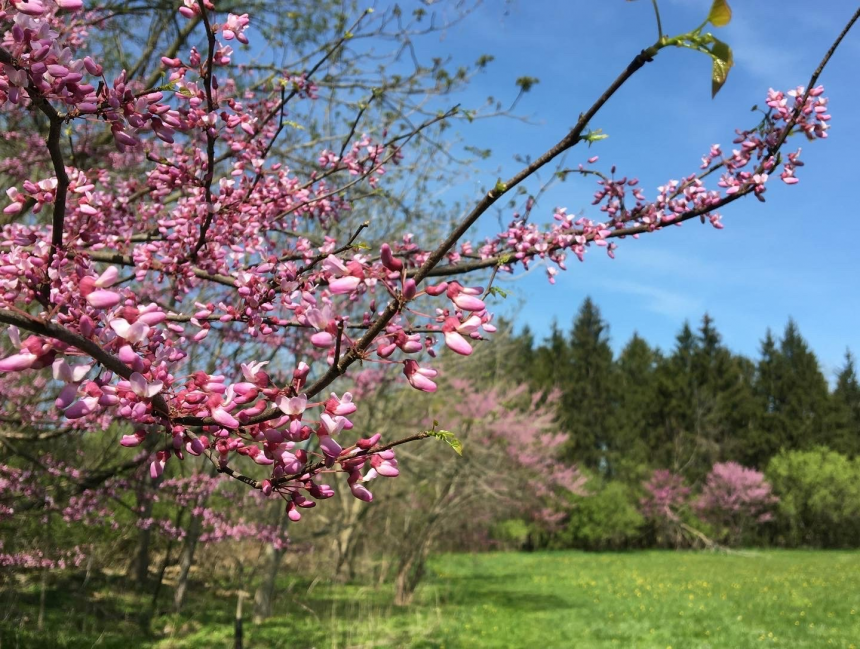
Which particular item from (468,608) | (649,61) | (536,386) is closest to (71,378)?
(649,61)

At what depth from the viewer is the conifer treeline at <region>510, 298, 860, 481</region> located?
38.2 metres

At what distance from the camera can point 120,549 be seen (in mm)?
13016

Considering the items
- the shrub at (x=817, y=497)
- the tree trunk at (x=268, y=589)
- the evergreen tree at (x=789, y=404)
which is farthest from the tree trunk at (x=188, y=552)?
the evergreen tree at (x=789, y=404)

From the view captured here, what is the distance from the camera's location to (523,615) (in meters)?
12.3

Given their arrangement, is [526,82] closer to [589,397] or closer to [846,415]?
[589,397]

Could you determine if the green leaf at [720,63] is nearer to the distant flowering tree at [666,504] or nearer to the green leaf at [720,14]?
the green leaf at [720,14]

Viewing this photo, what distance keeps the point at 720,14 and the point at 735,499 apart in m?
37.7

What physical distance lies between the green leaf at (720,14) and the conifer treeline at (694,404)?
35.6 m

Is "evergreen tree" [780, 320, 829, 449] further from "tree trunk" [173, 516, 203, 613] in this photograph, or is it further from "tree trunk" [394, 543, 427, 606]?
"tree trunk" [173, 516, 203, 613]

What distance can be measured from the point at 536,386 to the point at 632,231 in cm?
3656

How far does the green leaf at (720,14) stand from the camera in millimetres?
1061

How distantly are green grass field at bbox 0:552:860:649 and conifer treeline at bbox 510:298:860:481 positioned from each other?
19.7 meters

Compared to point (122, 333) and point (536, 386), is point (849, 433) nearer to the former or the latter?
point (536, 386)

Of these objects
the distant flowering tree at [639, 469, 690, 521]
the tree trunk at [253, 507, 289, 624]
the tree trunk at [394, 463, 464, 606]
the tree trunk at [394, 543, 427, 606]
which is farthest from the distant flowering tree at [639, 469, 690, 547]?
the tree trunk at [253, 507, 289, 624]
